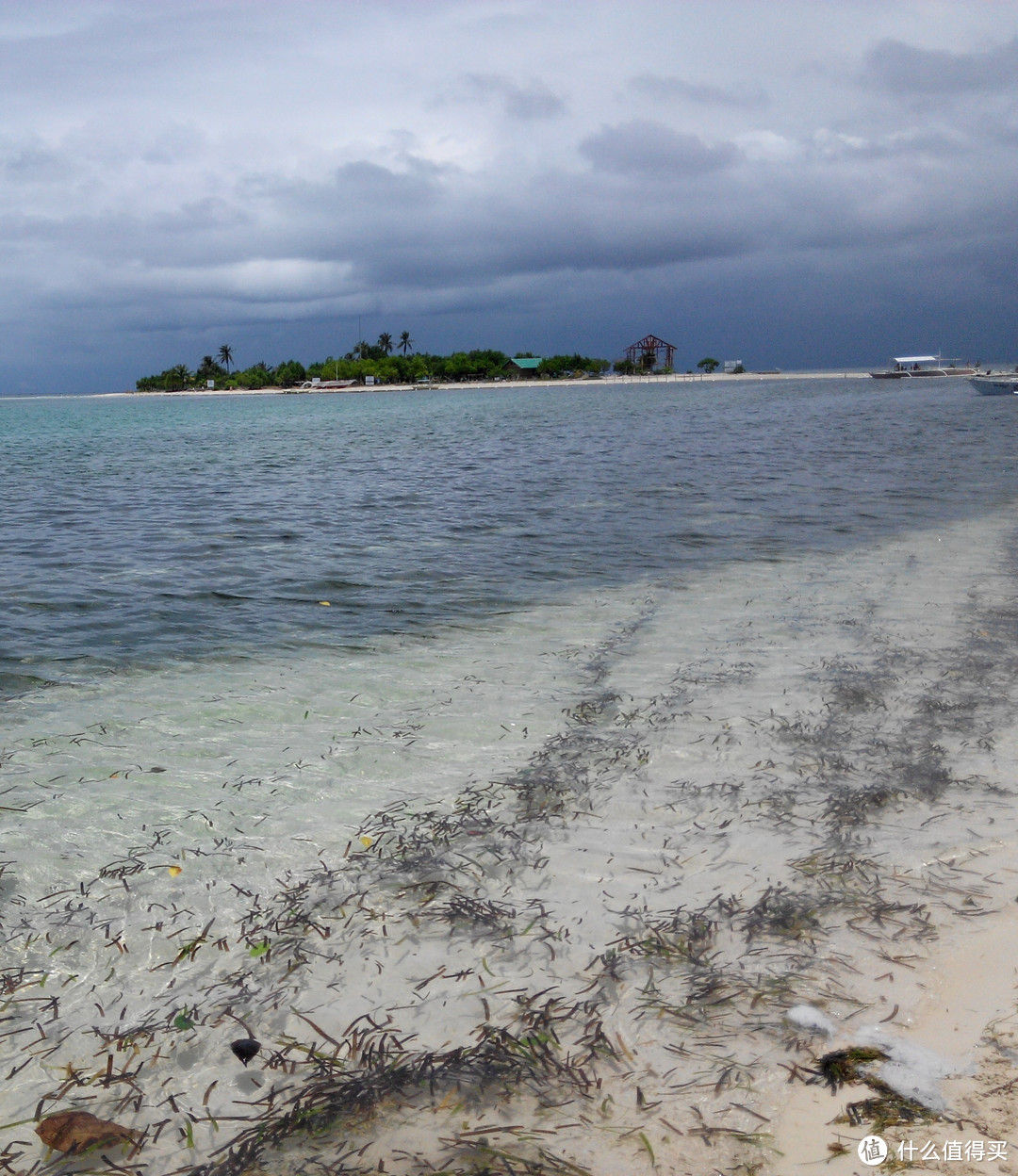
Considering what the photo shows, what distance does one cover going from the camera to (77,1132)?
2.94 meters

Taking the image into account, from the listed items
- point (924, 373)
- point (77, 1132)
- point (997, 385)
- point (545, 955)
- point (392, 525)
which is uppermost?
point (924, 373)

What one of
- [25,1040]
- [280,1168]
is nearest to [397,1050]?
[280,1168]

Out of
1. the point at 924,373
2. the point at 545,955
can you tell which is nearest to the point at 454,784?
the point at 545,955

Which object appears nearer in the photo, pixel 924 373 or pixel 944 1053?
pixel 944 1053

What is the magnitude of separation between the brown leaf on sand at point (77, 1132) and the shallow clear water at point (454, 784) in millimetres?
48

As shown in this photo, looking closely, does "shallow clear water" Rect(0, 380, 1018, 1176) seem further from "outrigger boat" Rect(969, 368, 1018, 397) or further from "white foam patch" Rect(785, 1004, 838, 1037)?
"outrigger boat" Rect(969, 368, 1018, 397)

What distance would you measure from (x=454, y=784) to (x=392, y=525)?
12.3 metres

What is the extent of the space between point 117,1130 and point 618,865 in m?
2.57

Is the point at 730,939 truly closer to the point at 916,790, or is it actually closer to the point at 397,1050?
the point at 397,1050

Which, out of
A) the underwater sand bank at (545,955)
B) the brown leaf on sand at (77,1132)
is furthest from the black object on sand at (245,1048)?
the brown leaf on sand at (77,1132)

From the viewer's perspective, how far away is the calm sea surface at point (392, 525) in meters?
10.0

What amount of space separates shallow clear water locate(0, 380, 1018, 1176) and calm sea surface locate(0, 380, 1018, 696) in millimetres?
131

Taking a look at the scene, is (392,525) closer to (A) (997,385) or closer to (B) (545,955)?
(B) (545,955)

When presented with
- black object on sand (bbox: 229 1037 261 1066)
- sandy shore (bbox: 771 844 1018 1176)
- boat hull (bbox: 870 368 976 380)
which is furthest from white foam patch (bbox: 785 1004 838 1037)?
boat hull (bbox: 870 368 976 380)
